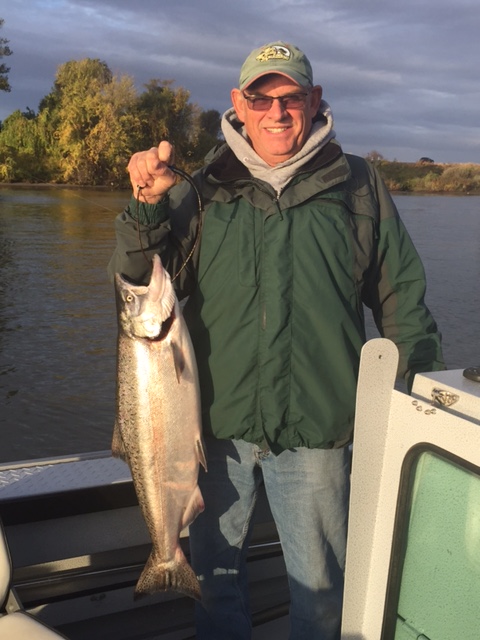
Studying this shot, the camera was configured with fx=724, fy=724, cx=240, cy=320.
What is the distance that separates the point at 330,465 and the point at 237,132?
122cm

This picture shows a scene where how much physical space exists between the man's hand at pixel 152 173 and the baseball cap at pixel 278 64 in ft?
1.41

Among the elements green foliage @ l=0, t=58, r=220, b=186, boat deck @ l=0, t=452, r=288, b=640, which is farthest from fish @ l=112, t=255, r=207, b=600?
green foliage @ l=0, t=58, r=220, b=186

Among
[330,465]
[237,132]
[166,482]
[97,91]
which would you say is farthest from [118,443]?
[97,91]

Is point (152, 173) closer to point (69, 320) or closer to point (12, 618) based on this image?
point (12, 618)

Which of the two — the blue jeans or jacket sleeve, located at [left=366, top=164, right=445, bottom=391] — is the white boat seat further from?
jacket sleeve, located at [left=366, top=164, right=445, bottom=391]

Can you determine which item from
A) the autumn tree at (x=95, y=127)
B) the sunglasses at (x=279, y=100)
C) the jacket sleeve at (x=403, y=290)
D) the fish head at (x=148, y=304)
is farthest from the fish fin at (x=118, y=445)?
the autumn tree at (x=95, y=127)

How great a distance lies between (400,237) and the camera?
100 inches

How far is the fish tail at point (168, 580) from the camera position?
8.21ft

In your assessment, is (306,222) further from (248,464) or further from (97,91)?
(97,91)

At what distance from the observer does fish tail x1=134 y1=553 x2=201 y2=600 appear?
2.50 meters

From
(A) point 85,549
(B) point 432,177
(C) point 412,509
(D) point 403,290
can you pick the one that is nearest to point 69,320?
(A) point 85,549

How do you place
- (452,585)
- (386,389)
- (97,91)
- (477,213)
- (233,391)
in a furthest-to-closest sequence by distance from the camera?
(97,91), (477,213), (233,391), (386,389), (452,585)

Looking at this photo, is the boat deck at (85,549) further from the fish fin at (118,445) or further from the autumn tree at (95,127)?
the autumn tree at (95,127)

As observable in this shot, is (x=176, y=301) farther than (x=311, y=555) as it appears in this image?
No
